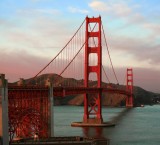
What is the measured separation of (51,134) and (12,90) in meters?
5.12

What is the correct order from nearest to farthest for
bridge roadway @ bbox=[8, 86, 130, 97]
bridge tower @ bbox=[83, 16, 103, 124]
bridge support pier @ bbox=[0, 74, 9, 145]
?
1. bridge support pier @ bbox=[0, 74, 9, 145]
2. bridge roadway @ bbox=[8, 86, 130, 97]
3. bridge tower @ bbox=[83, 16, 103, 124]

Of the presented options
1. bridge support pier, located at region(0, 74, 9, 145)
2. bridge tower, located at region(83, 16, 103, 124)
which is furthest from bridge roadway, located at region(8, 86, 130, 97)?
bridge support pier, located at region(0, 74, 9, 145)

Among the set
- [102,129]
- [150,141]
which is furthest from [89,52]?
[150,141]

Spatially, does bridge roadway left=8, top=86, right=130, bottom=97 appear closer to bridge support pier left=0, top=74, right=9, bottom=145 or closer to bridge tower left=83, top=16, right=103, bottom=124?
bridge tower left=83, top=16, right=103, bottom=124

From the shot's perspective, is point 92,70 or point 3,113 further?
point 92,70

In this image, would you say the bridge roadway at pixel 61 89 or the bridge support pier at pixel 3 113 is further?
the bridge roadway at pixel 61 89

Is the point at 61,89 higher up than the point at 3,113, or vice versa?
the point at 61,89

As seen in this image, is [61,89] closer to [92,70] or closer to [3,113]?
[92,70]

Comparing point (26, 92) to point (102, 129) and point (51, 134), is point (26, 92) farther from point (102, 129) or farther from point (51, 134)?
point (102, 129)

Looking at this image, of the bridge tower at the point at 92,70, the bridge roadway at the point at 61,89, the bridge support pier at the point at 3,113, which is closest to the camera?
the bridge support pier at the point at 3,113

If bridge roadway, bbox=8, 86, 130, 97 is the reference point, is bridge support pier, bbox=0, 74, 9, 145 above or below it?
below

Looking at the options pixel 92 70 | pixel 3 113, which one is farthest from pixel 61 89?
pixel 3 113

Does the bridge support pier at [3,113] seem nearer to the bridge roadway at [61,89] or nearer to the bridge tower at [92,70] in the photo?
the bridge roadway at [61,89]

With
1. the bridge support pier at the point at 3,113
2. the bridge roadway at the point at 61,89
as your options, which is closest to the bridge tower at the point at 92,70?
the bridge roadway at the point at 61,89
